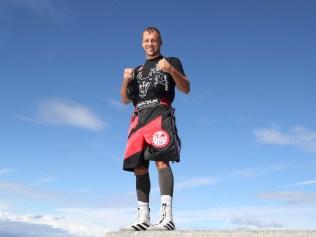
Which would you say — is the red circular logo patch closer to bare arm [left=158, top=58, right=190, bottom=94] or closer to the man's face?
bare arm [left=158, top=58, right=190, bottom=94]

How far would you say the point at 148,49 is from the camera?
19.9 ft

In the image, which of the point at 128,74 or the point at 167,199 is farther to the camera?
the point at 128,74

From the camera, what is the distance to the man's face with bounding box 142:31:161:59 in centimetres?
600

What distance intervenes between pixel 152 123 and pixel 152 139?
0.21 meters

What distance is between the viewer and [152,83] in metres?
5.87

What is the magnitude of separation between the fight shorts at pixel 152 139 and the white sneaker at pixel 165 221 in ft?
1.77

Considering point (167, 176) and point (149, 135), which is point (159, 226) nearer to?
point (167, 176)

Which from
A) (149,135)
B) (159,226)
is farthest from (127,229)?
(149,135)

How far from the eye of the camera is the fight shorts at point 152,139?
5.56m

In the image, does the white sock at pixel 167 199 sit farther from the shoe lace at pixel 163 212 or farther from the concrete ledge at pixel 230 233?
the concrete ledge at pixel 230 233

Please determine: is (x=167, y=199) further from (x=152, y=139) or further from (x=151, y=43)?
(x=151, y=43)

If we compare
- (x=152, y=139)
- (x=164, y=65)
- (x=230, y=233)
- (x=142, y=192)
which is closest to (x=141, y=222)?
(x=142, y=192)

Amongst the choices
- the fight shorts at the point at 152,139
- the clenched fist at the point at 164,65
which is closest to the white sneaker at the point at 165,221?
the fight shorts at the point at 152,139

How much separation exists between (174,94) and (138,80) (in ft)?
1.53
